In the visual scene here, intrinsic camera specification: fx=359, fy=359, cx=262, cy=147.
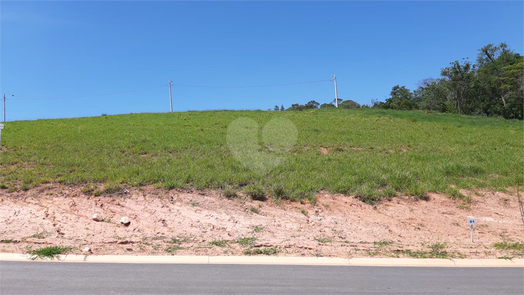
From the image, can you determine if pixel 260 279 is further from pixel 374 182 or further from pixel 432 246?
pixel 374 182

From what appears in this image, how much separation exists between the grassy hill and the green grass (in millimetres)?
3400

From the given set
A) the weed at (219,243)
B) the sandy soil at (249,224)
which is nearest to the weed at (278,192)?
the sandy soil at (249,224)

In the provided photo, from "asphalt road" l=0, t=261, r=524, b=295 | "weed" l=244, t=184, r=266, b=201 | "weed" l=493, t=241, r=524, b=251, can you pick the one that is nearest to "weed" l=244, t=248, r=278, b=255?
"asphalt road" l=0, t=261, r=524, b=295

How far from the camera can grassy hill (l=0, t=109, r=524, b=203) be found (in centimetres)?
990

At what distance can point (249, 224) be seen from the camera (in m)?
7.78

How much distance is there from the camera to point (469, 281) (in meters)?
5.02

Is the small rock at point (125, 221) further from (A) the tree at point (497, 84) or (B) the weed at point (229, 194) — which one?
(A) the tree at point (497, 84)

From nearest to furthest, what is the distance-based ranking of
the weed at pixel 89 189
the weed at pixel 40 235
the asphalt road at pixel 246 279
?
1. the asphalt road at pixel 246 279
2. the weed at pixel 40 235
3. the weed at pixel 89 189

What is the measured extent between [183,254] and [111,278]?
1.33 metres

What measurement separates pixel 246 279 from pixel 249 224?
9.39ft

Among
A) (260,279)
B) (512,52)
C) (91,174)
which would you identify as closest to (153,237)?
(260,279)

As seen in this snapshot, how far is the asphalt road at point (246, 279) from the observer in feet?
15.0

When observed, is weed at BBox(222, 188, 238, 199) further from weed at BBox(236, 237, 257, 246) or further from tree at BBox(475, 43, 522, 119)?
tree at BBox(475, 43, 522, 119)

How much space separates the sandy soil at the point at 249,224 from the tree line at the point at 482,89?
128ft
